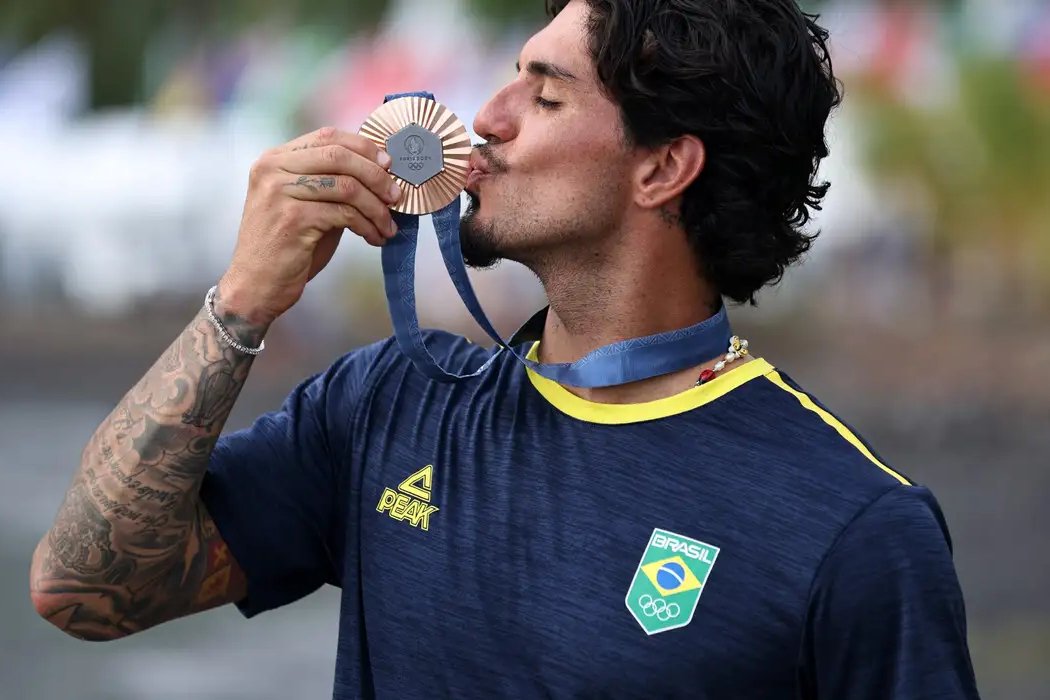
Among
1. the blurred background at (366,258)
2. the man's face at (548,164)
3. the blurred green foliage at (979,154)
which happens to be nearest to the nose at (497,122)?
the man's face at (548,164)

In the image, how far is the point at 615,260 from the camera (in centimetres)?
238

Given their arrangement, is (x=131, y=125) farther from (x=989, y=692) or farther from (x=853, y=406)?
(x=989, y=692)

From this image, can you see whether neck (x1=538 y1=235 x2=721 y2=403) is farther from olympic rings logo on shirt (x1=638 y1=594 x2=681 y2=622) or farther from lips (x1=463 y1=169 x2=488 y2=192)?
olympic rings logo on shirt (x1=638 y1=594 x2=681 y2=622)

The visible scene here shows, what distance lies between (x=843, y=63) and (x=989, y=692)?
13.5 feet

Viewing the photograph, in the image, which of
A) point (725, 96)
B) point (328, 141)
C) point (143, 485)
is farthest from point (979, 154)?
point (143, 485)

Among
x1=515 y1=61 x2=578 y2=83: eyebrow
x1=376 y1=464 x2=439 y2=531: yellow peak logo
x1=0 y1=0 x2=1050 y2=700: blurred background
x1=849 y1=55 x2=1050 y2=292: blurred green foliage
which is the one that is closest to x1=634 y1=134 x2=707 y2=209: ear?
x1=515 y1=61 x2=578 y2=83: eyebrow

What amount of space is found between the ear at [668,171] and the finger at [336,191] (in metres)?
0.48

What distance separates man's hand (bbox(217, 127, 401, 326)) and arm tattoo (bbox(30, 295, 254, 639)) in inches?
2.0

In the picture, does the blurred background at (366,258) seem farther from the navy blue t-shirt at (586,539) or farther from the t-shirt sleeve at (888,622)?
the t-shirt sleeve at (888,622)

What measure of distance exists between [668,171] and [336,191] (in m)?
0.60

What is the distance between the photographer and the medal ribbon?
2.27 m

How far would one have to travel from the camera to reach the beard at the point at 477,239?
92.0 inches

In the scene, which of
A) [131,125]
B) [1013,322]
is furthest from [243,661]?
[131,125]

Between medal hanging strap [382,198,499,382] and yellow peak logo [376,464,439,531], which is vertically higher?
medal hanging strap [382,198,499,382]
